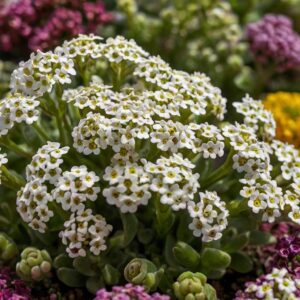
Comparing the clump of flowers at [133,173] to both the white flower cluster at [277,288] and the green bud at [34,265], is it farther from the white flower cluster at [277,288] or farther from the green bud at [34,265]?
the white flower cluster at [277,288]

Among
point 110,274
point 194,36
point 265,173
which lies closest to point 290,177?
point 265,173

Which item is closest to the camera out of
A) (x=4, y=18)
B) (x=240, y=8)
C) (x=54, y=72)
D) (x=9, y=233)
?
(x=54, y=72)

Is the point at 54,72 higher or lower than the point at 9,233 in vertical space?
higher

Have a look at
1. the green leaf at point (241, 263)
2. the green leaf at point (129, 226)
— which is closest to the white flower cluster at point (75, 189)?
the green leaf at point (129, 226)

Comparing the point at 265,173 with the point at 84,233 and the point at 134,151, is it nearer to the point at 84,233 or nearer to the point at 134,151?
the point at 134,151

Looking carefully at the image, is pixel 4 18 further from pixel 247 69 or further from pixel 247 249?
pixel 247 249

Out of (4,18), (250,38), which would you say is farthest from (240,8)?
(4,18)
